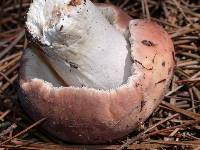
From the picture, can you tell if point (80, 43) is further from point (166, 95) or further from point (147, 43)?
point (166, 95)

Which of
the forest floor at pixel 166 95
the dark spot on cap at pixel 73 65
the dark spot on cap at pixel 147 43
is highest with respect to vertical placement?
the dark spot on cap at pixel 147 43

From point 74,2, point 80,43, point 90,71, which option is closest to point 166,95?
point 90,71

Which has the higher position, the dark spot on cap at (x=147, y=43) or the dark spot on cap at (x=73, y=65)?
the dark spot on cap at (x=147, y=43)

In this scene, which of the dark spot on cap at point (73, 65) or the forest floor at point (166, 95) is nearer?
the dark spot on cap at point (73, 65)

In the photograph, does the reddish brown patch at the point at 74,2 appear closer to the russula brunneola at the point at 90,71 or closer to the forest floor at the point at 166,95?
the russula brunneola at the point at 90,71

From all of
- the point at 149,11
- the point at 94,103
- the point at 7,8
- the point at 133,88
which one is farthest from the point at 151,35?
the point at 7,8

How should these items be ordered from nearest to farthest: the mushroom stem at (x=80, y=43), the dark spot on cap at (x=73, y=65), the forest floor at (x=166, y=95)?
the mushroom stem at (x=80, y=43), the dark spot on cap at (x=73, y=65), the forest floor at (x=166, y=95)

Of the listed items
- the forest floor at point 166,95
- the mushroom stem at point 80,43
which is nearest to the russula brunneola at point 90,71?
the mushroom stem at point 80,43

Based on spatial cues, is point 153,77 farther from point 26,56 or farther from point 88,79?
point 26,56
